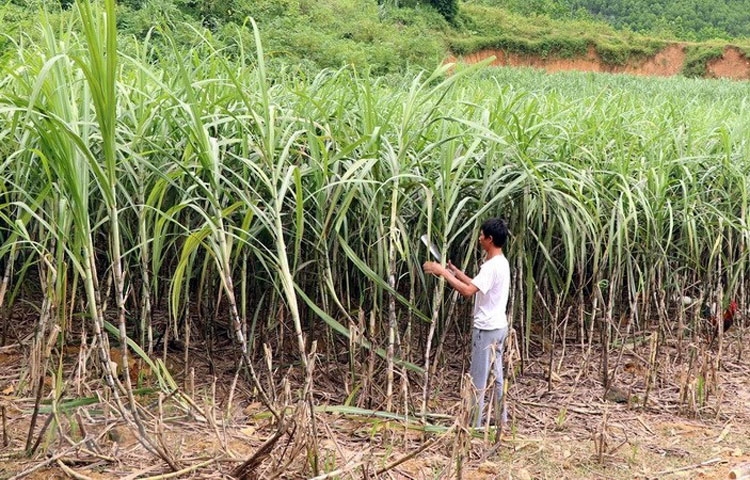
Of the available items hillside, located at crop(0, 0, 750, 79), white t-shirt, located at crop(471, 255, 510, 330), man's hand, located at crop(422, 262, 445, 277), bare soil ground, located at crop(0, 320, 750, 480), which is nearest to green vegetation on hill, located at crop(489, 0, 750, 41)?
hillside, located at crop(0, 0, 750, 79)

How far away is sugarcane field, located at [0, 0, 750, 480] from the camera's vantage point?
80.9 inches

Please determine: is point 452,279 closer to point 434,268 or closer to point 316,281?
point 434,268

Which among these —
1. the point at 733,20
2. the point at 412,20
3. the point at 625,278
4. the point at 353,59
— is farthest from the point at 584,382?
the point at 733,20

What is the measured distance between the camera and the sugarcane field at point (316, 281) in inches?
80.9

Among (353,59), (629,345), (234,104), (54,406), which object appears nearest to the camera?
(54,406)

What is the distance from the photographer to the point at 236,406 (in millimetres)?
2650

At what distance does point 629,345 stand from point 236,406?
1890 millimetres

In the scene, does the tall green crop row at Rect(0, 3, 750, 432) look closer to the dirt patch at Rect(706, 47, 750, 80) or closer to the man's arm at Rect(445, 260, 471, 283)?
the man's arm at Rect(445, 260, 471, 283)

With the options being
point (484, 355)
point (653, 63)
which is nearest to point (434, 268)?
point (484, 355)

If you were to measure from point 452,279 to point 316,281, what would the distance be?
50cm

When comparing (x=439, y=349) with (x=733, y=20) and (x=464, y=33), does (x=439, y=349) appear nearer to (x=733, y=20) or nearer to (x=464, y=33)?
(x=464, y=33)

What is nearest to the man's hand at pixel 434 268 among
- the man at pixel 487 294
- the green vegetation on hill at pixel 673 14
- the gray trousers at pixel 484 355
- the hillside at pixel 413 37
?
the man at pixel 487 294

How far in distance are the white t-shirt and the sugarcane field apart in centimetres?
4

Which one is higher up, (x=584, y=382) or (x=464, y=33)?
(x=464, y=33)
